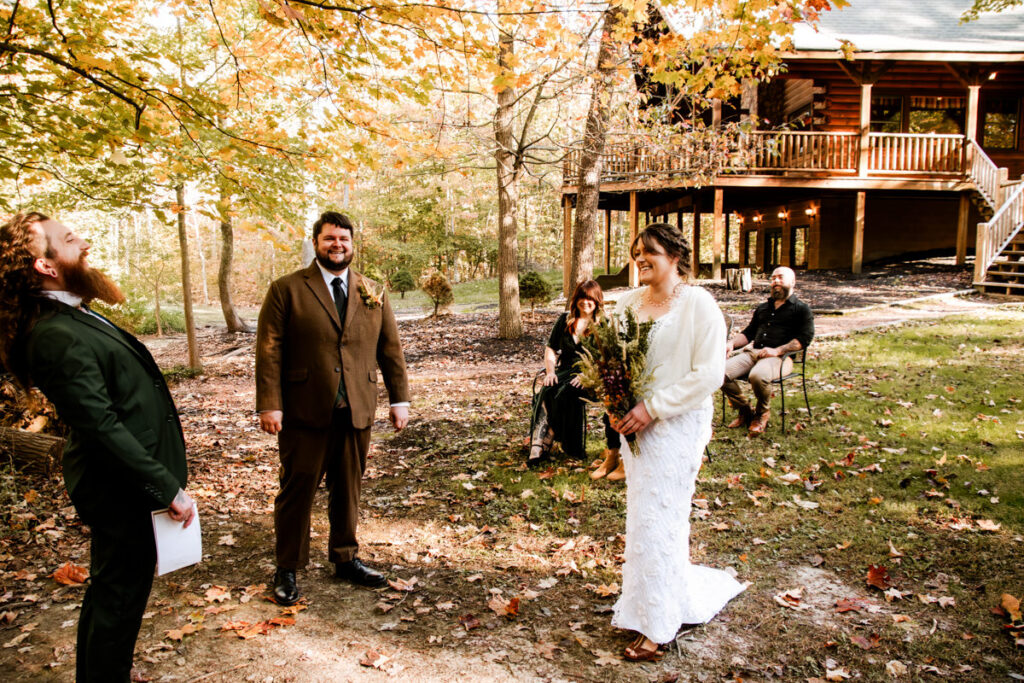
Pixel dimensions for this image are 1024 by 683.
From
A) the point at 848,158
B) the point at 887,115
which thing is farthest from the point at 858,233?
the point at 887,115

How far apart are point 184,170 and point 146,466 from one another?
583 cm

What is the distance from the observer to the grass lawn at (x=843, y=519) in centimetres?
328

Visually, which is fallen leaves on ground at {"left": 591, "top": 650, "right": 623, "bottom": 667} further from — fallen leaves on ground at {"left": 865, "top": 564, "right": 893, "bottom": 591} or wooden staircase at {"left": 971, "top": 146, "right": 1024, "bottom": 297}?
wooden staircase at {"left": 971, "top": 146, "right": 1024, "bottom": 297}

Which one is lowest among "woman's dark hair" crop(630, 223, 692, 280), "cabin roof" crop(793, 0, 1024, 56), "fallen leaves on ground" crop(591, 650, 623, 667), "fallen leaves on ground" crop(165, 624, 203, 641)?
"fallen leaves on ground" crop(591, 650, 623, 667)

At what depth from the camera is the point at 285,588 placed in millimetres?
3715

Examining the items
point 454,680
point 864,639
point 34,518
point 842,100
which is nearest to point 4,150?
point 34,518

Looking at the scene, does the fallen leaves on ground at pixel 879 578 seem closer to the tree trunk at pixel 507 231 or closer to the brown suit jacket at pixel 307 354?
the brown suit jacket at pixel 307 354

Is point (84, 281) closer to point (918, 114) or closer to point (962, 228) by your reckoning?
point (962, 228)

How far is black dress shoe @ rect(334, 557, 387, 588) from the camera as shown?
3967mm

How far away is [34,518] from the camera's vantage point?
4.91m

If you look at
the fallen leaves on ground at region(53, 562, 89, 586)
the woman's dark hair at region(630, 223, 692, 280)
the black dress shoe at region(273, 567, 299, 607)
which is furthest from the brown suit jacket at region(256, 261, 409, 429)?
the fallen leaves on ground at region(53, 562, 89, 586)

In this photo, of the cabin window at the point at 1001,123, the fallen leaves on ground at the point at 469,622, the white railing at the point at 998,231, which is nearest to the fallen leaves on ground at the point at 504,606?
the fallen leaves on ground at the point at 469,622

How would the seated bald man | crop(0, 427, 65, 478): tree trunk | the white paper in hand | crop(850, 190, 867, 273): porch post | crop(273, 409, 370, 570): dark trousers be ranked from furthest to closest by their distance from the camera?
crop(850, 190, 867, 273): porch post, the seated bald man, crop(0, 427, 65, 478): tree trunk, crop(273, 409, 370, 570): dark trousers, the white paper in hand

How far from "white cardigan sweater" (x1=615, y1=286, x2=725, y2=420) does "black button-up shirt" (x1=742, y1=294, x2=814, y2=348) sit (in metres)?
3.83
